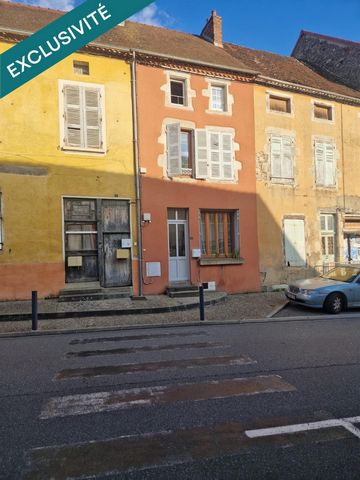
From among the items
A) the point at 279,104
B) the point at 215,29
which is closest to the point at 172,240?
the point at 279,104

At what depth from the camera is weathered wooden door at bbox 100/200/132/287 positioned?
11.6m

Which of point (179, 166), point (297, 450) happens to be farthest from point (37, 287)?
point (297, 450)

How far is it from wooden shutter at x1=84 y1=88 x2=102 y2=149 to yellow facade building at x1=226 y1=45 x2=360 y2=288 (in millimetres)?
5780

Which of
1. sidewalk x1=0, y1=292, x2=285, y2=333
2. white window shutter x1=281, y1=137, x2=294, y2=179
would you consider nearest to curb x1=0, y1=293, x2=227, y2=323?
sidewalk x1=0, y1=292, x2=285, y2=333

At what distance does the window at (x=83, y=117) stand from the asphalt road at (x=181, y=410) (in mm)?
6936

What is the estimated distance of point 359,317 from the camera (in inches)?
360

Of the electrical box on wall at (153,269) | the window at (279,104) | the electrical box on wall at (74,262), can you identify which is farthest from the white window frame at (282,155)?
the electrical box on wall at (74,262)

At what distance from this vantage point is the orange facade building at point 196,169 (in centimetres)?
1209

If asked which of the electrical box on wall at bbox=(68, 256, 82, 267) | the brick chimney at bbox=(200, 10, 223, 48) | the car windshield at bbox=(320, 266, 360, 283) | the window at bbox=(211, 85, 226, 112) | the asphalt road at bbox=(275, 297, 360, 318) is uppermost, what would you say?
the brick chimney at bbox=(200, 10, 223, 48)

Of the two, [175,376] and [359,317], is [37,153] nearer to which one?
[175,376]

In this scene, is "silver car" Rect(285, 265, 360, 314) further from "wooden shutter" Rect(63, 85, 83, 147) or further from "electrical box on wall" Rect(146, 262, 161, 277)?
"wooden shutter" Rect(63, 85, 83, 147)

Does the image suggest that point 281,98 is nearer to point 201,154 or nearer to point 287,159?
point 287,159

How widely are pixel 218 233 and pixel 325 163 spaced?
221 inches

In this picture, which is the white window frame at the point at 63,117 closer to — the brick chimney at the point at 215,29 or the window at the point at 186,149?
the window at the point at 186,149
